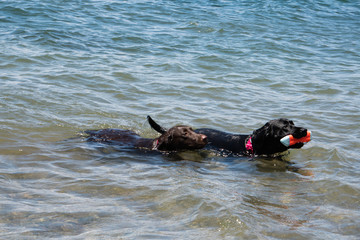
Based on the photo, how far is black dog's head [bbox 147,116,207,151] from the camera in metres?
7.41

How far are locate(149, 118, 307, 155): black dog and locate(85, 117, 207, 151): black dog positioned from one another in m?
0.27

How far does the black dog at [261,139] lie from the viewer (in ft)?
23.2

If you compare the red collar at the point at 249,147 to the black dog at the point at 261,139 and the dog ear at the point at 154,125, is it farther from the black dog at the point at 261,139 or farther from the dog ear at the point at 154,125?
the dog ear at the point at 154,125

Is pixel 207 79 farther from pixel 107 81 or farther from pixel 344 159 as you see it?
pixel 344 159

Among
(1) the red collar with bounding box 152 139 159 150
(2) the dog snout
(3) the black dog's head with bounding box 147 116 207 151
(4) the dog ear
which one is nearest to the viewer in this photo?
(2) the dog snout

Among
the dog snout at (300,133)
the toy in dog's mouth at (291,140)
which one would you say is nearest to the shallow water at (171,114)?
the toy in dog's mouth at (291,140)

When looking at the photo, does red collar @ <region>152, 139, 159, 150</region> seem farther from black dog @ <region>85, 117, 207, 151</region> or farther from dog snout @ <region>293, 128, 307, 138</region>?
dog snout @ <region>293, 128, 307, 138</region>

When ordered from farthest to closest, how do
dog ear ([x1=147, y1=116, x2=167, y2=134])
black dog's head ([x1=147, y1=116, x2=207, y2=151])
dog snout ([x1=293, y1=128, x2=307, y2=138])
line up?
black dog's head ([x1=147, y1=116, x2=207, y2=151]), dog ear ([x1=147, y1=116, x2=167, y2=134]), dog snout ([x1=293, y1=128, x2=307, y2=138])

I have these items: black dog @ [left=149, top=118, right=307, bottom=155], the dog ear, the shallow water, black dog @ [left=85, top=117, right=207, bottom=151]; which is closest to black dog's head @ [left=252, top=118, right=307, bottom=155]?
black dog @ [left=149, top=118, right=307, bottom=155]

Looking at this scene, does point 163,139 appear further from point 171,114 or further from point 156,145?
point 171,114

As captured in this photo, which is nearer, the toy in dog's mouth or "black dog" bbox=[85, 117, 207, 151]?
the toy in dog's mouth

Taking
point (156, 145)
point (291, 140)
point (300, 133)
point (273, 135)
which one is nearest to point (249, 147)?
point (273, 135)

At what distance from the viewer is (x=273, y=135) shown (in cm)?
711

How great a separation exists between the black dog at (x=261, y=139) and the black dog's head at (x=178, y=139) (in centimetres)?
22
